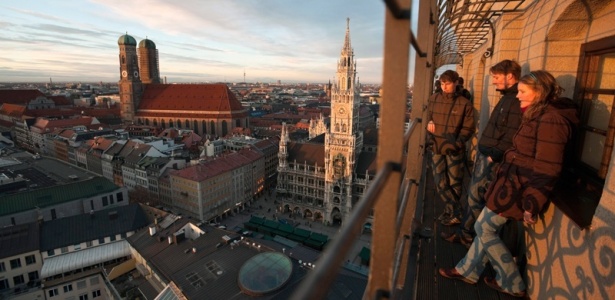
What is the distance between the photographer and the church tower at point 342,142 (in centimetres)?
3262

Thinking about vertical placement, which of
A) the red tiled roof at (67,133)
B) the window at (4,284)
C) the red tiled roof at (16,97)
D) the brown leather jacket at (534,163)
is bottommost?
the window at (4,284)

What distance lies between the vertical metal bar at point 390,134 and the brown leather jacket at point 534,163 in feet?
7.06

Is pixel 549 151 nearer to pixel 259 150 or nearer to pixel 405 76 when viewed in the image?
pixel 405 76

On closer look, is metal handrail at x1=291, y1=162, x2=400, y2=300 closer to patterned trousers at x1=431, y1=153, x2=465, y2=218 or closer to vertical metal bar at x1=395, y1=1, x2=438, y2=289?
vertical metal bar at x1=395, y1=1, x2=438, y2=289

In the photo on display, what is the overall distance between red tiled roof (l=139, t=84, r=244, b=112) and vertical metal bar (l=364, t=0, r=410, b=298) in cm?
6145

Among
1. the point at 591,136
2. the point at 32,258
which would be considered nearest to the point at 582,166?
the point at 591,136

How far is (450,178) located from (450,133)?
0.79 meters

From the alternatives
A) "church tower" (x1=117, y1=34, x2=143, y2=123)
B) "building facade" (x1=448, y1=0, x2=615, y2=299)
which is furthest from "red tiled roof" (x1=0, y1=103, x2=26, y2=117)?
"building facade" (x1=448, y1=0, x2=615, y2=299)

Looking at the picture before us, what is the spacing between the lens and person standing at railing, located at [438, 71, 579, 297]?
9.34ft

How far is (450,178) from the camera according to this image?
5.43 meters

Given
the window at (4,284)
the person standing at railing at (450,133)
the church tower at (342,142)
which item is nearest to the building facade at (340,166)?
the church tower at (342,142)

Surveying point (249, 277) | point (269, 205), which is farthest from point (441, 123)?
point (269, 205)

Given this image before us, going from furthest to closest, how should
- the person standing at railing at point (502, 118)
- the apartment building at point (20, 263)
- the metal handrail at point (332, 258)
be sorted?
the apartment building at point (20, 263) < the person standing at railing at point (502, 118) < the metal handrail at point (332, 258)

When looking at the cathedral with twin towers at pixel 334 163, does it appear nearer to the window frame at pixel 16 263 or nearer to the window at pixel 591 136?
the window frame at pixel 16 263
